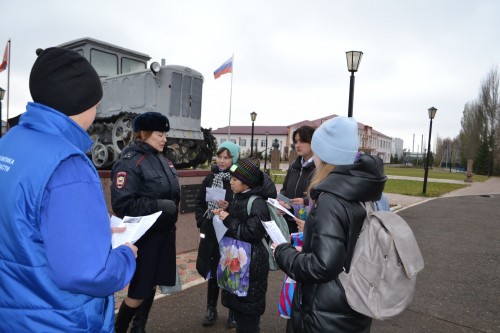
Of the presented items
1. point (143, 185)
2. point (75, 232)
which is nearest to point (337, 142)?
point (75, 232)

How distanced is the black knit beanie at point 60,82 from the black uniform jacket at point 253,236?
1.82m

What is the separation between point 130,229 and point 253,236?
4.27 feet

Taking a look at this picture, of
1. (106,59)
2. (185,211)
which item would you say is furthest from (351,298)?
(106,59)

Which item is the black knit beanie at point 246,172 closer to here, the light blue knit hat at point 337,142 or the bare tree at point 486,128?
the light blue knit hat at point 337,142

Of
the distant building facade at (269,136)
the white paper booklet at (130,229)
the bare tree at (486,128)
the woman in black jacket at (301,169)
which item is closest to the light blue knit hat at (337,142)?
the white paper booklet at (130,229)

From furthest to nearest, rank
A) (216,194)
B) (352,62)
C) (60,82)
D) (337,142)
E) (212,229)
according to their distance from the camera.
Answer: (352,62)
(212,229)
(216,194)
(337,142)
(60,82)

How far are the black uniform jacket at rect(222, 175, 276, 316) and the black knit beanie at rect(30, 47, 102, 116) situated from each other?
1822 millimetres

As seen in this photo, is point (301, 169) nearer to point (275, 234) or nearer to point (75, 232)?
point (275, 234)

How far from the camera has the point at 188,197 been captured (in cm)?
571

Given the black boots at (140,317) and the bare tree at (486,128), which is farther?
the bare tree at (486,128)

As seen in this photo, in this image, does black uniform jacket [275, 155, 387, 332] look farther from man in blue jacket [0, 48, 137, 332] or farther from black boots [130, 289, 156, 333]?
black boots [130, 289, 156, 333]

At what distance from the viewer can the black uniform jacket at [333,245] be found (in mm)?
1734

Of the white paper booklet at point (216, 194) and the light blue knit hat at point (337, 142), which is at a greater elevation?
the light blue knit hat at point (337, 142)

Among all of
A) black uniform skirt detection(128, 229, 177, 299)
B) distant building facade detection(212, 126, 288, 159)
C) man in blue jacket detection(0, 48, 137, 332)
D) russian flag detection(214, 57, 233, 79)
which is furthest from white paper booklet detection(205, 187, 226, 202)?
distant building facade detection(212, 126, 288, 159)
